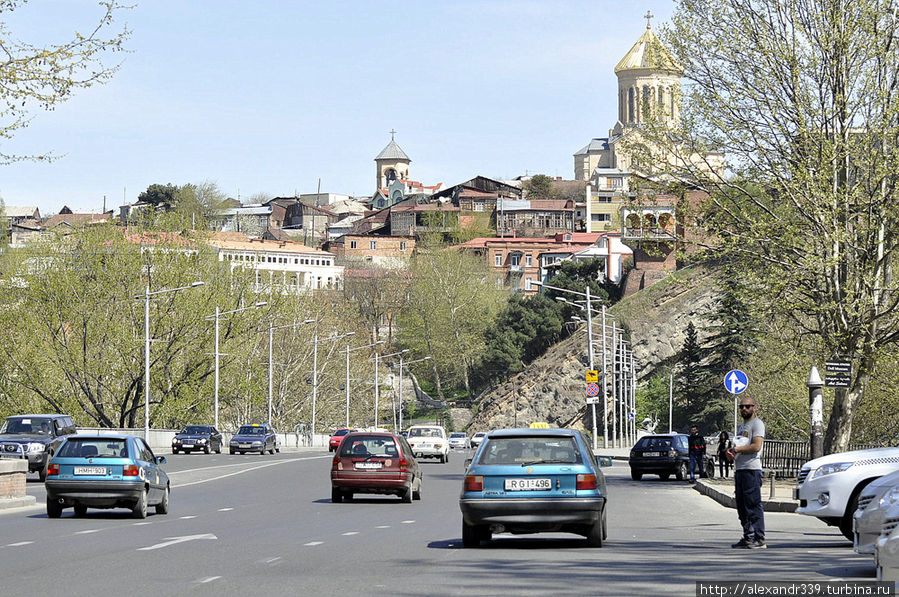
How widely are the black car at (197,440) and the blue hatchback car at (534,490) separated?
50000 millimetres

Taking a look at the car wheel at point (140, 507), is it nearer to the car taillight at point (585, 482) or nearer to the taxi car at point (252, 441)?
the car taillight at point (585, 482)

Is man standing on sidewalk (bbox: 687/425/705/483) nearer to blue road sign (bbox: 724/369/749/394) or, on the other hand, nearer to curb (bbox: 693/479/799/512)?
curb (bbox: 693/479/799/512)

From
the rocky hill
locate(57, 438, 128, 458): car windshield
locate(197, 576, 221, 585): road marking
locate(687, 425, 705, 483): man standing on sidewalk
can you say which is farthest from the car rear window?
the rocky hill

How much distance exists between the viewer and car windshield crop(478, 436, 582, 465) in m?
16.6

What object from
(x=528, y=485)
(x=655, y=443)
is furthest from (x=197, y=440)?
(x=528, y=485)

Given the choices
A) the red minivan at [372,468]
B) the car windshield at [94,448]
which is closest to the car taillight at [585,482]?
the car windshield at [94,448]

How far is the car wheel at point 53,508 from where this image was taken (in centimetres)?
2242

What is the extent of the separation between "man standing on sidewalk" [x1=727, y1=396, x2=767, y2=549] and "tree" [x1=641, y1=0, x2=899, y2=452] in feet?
57.5

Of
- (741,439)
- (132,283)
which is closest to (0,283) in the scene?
(132,283)

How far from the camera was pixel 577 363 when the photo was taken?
411ft

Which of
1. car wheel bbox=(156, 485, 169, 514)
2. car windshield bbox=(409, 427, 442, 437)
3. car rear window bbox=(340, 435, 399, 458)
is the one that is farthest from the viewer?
car windshield bbox=(409, 427, 442, 437)

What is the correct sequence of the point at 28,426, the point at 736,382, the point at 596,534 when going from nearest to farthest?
the point at 596,534
the point at 736,382
the point at 28,426

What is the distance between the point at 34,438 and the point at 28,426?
0.74m

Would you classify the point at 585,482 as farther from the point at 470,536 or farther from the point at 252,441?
the point at 252,441
